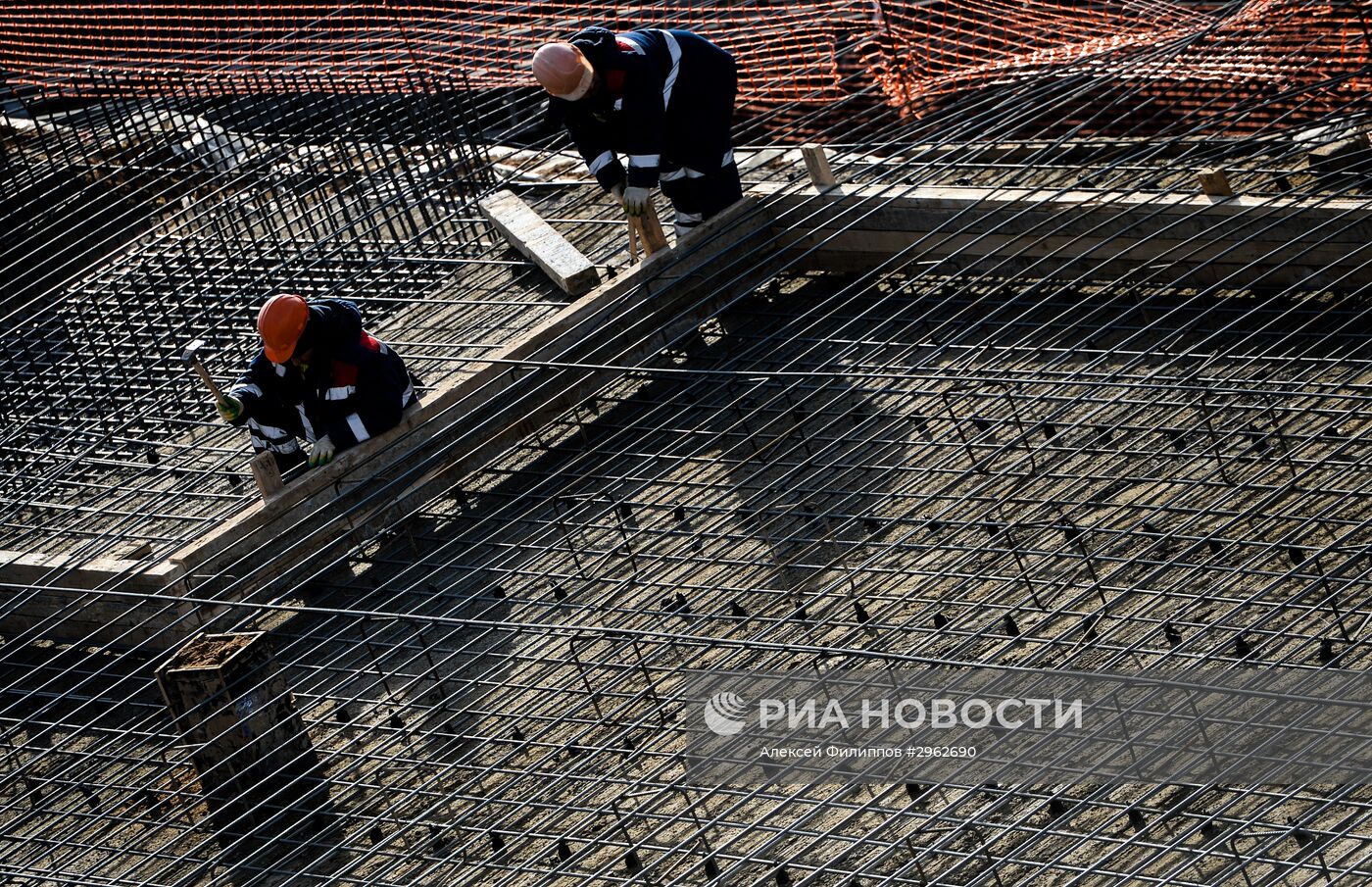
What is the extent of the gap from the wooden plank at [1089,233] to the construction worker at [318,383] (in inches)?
94.8

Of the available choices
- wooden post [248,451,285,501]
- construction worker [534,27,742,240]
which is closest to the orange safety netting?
construction worker [534,27,742,240]

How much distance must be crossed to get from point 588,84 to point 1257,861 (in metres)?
5.05

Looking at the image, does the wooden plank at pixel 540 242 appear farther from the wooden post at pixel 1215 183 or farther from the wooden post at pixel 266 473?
the wooden post at pixel 1215 183

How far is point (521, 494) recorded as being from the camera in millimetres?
8617

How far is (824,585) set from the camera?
24.5ft

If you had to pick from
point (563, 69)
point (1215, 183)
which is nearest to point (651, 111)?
point (563, 69)

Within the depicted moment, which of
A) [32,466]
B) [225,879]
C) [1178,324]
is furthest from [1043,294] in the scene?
[32,466]

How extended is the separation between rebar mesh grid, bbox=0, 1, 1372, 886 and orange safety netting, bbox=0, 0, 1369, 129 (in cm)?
76

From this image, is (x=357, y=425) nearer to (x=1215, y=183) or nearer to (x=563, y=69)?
(x=563, y=69)

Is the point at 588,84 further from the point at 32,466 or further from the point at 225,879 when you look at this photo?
the point at 225,879

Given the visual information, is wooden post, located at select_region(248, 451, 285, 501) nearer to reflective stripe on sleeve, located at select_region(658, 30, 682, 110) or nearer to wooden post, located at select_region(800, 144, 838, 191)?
reflective stripe on sleeve, located at select_region(658, 30, 682, 110)

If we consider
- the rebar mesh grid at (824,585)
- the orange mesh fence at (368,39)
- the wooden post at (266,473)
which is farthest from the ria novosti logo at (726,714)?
the orange mesh fence at (368,39)

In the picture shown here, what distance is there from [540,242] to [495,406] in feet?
4.65

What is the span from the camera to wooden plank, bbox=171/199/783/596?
831 centimetres
